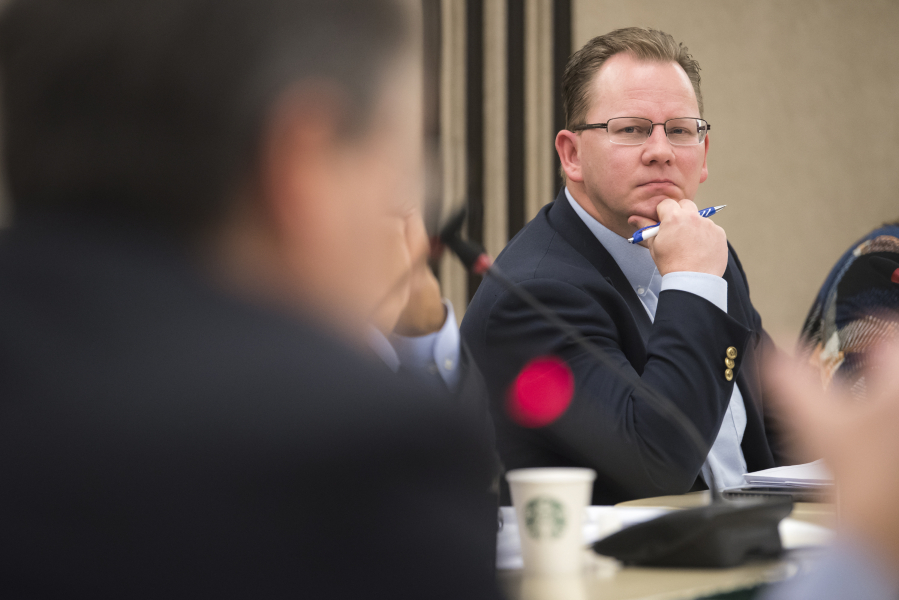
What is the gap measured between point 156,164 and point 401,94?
0.16 meters

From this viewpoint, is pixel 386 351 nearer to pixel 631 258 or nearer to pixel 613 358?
pixel 613 358

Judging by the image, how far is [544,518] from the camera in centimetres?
77

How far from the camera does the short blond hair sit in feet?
5.69

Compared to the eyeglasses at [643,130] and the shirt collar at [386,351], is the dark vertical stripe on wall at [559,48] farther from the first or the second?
the shirt collar at [386,351]

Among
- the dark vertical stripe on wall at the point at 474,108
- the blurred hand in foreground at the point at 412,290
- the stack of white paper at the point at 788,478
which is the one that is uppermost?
the dark vertical stripe on wall at the point at 474,108

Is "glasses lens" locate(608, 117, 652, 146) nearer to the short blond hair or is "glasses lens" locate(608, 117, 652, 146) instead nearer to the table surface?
the short blond hair

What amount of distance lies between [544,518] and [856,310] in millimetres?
1290

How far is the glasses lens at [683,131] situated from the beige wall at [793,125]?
2.12 metres

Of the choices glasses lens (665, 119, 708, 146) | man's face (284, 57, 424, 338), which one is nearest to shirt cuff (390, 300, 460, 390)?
man's face (284, 57, 424, 338)

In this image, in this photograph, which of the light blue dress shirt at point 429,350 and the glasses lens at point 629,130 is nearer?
the light blue dress shirt at point 429,350

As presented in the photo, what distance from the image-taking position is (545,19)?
349 cm

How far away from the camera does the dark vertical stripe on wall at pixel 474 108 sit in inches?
131

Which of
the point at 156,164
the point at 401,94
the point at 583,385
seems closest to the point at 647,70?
the point at 583,385

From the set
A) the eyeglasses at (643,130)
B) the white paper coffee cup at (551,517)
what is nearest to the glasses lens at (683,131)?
the eyeglasses at (643,130)
